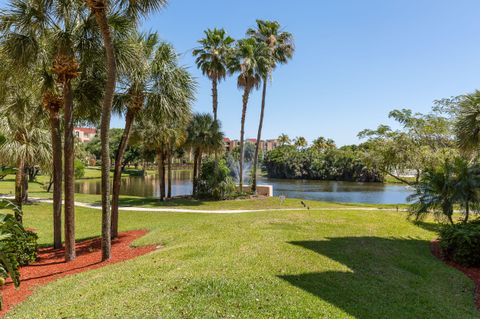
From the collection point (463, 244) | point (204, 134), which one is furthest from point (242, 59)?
point (463, 244)

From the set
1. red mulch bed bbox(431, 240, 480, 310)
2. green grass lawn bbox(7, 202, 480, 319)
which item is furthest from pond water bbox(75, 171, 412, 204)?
green grass lawn bbox(7, 202, 480, 319)

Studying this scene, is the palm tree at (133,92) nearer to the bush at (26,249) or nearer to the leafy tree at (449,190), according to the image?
the bush at (26,249)

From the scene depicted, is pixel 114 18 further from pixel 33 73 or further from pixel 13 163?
pixel 13 163

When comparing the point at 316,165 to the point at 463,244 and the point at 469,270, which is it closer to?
the point at 463,244

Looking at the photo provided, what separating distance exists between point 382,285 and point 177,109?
7.24 meters

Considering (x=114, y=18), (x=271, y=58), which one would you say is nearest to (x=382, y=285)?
(x=114, y=18)

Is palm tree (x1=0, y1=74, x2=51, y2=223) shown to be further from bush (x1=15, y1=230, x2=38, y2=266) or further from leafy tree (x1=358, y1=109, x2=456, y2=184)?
leafy tree (x1=358, y1=109, x2=456, y2=184)

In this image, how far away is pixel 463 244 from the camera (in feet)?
32.5

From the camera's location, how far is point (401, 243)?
11.4 metres

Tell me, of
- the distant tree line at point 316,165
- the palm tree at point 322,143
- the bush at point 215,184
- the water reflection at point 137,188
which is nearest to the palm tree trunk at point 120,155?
the bush at point 215,184

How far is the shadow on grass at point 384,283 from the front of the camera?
6.00 metres

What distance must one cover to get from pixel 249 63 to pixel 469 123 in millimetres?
16091

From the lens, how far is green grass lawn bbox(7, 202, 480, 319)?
17.5 feet

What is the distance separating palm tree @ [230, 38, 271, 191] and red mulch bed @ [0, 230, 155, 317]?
1628cm
